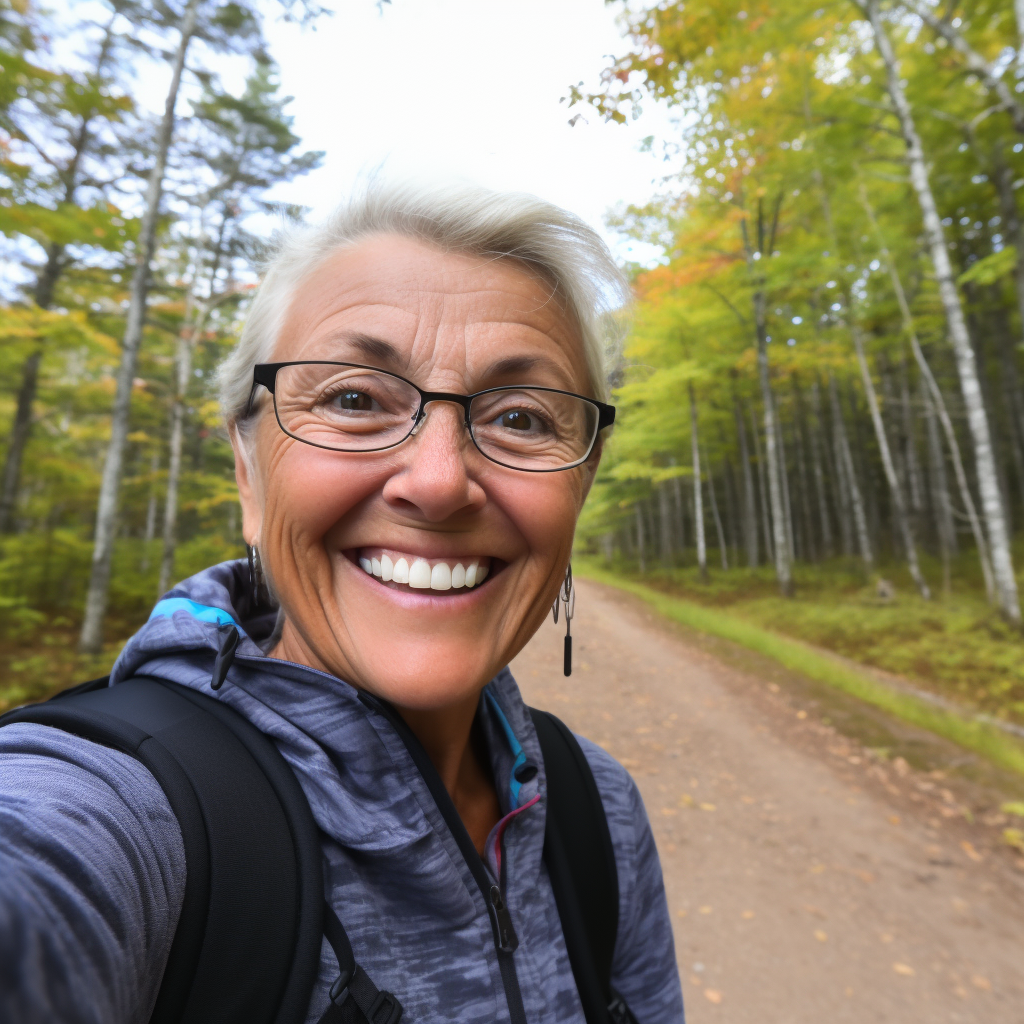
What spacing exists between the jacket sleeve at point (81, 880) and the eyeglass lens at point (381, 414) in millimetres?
641

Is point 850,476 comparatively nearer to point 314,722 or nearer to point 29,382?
point 314,722

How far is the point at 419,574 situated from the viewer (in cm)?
107

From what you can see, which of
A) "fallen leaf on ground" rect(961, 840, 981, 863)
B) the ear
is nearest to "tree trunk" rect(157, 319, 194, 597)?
the ear

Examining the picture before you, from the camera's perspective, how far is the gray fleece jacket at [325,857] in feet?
1.73

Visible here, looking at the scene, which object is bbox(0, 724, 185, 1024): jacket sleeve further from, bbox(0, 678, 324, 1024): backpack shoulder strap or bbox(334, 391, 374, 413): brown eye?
bbox(334, 391, 374, 413): brown eye

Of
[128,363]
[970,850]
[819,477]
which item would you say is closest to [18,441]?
[128,363]

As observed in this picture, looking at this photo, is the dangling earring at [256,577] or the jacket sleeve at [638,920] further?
the jacket sleeve at [638,920]

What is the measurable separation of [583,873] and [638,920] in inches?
14.5

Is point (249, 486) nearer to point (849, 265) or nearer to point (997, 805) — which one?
point (997, 805)

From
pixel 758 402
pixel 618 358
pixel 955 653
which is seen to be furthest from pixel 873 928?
pixel 758 402

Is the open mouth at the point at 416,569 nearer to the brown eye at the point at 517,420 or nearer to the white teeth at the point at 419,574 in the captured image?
Result: the white teeth at the point at 419,574

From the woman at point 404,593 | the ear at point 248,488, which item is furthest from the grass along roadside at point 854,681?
the ear at point 248,488

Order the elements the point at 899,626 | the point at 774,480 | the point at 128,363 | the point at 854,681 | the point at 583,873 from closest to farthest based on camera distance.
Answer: the point at 583,873, the point at 128,363, the point at 854,681, the point at 899,626, the point at 774,480

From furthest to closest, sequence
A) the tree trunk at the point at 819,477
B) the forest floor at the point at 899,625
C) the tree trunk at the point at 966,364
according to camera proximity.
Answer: the tree trunk at the point at 819,477 → the tree trunk at the point at 966,364 → the forest floor at the point at 899,625
